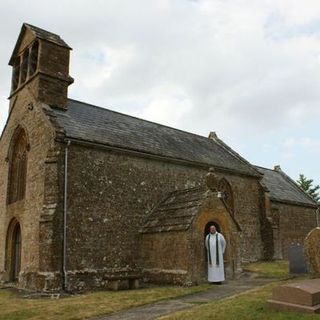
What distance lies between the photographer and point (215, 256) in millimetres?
17094

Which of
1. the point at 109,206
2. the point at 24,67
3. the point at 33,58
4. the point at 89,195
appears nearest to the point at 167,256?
the point at 109,206

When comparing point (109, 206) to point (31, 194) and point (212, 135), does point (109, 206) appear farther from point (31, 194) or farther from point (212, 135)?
point (212, 135)

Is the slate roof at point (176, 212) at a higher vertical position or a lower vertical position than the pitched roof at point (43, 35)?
lower

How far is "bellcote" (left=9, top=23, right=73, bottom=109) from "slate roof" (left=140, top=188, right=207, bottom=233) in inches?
274

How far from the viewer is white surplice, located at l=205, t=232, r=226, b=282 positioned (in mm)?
16922

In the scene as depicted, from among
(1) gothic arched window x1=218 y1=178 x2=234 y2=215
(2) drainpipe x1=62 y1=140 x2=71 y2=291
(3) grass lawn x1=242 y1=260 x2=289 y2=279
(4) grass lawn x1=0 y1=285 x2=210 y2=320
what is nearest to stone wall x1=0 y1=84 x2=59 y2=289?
(2) drainpipe x1=62 y1=140 x2=71 y2=291

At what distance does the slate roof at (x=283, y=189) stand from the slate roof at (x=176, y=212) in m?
12.1

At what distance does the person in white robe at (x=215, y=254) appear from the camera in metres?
16.9

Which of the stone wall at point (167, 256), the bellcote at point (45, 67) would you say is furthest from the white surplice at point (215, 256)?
the bellcote at point (45, 67)

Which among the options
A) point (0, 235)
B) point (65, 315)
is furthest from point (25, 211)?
point (65, 315)

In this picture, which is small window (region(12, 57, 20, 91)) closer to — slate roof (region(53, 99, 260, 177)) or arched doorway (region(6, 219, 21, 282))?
slate roof (region(53, 99, 260, 177))

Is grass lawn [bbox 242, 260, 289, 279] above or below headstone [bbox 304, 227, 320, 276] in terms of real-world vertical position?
below

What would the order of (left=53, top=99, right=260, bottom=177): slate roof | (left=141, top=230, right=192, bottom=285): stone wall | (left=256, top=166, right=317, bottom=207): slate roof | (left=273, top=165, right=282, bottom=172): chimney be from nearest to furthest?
(left=141, top=230, right=192, bottom=285): stone wall, (left=53, top=99, right=260, bottom=177): slate roof, (left=256, top=166, right=317, bottom=207): slate roof, (left=273, top=165, right=282, bottom=172): chimney

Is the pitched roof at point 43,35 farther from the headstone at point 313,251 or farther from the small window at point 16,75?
the headstone at point 313,251
